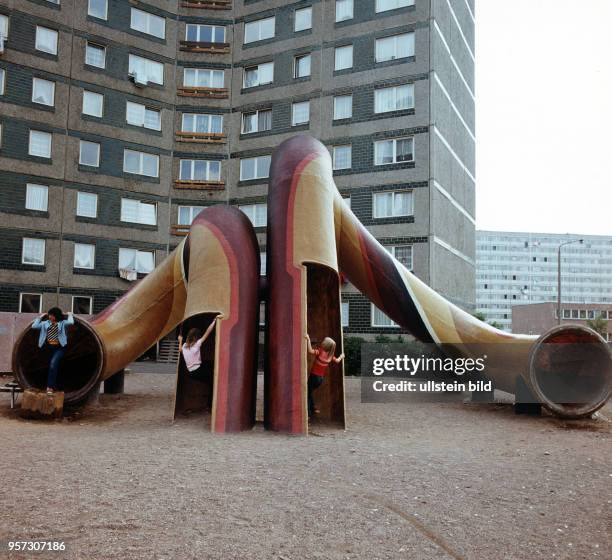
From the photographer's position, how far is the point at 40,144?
33.2 meters

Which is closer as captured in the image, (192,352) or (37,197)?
(192,352)

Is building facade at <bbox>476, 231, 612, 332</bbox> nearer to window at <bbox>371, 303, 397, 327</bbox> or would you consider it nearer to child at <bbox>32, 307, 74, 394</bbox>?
window at <bbox>371, 303, 397, 327</bbox>

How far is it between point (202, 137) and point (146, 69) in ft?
15.9

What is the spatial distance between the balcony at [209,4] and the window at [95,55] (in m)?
6.15

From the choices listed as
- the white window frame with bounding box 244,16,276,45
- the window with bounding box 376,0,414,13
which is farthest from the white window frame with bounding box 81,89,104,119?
the window with bounding box 376,0,414,13

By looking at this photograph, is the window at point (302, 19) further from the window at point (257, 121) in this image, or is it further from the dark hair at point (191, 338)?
the dark hair at point (191, 338)

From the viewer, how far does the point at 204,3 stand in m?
38.4

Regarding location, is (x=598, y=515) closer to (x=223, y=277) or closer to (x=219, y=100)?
(x=223, y=277)

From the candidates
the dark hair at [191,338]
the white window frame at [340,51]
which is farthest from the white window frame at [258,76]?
the dark hair at [191,338]

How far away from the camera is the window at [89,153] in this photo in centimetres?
3438

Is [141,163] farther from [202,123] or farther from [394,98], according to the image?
[394,98]

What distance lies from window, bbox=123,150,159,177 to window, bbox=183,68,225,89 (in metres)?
5.13

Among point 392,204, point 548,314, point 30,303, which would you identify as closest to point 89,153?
point 30,303

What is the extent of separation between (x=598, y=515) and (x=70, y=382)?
12377 mm
